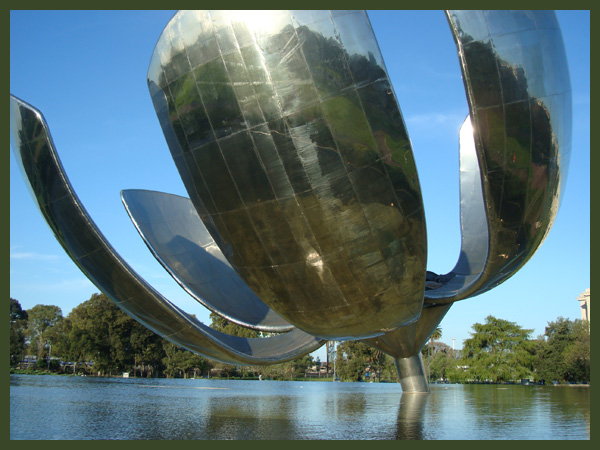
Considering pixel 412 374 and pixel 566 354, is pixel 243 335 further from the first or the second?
pixel 412 374

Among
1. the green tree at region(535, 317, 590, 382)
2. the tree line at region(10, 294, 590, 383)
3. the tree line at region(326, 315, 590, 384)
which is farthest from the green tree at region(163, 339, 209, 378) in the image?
the green tree at region(535, 317, 590, 382)

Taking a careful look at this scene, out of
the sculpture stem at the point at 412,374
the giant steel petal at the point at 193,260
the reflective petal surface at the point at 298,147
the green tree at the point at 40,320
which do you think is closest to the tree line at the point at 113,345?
the green tree at the point at 40,320

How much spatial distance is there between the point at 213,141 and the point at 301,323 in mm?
2735

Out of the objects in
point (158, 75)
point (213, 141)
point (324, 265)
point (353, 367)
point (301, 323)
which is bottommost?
point (353, 367)

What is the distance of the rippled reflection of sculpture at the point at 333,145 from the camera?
6.72 meters

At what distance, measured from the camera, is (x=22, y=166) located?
8984 millimetres

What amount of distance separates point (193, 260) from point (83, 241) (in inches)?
149

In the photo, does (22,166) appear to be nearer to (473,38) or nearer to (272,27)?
(272,27)

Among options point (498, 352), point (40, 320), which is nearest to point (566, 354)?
point (498, 352)

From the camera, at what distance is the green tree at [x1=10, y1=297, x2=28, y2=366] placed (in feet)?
185

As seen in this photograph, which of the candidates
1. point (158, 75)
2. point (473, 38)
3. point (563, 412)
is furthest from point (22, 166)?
point (563, 412)

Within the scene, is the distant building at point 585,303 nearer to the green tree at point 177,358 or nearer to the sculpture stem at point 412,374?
the green tree at point 177,358

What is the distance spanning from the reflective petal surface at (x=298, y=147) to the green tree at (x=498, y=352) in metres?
44.1

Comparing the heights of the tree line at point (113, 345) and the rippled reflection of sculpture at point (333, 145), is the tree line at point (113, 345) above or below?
below
